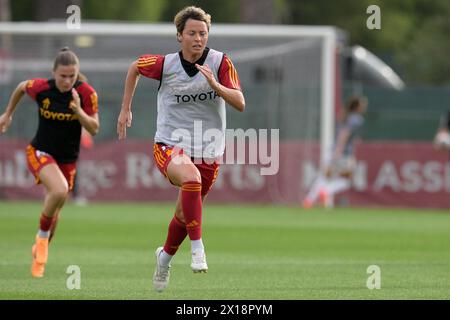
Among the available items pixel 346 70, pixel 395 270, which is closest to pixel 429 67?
pixel 346 70

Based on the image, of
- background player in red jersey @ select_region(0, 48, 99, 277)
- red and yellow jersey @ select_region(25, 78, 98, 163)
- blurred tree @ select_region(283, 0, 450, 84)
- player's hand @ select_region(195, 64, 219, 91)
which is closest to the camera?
player's hand @ select_region(195, 64, 219, 91)

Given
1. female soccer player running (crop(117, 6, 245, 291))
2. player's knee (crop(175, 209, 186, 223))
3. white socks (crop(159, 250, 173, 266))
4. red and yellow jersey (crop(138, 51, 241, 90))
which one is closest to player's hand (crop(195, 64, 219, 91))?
female soccer player running (crop(117, 6, 245, 291))

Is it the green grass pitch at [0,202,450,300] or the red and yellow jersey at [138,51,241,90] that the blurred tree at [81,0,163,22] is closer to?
the green grass pitch at [0,202,450,300]

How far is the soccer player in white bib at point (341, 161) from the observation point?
25984 millimetres

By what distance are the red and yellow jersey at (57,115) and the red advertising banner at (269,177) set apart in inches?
576

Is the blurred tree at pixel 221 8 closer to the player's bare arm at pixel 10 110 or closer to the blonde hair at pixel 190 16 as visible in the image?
the player's bare arm at pixel 10 110

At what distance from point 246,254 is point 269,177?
12.7m

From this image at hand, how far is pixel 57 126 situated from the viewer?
536 inches

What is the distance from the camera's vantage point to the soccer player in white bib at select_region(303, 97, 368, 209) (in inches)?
1023

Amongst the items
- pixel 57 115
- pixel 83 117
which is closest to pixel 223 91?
pixel 83 117

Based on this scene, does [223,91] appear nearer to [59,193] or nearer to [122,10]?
[59,193]

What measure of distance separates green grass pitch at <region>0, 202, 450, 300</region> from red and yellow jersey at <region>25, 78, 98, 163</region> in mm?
1263

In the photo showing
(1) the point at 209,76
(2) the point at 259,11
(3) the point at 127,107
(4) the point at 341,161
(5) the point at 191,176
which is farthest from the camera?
(2) the point at 259,11

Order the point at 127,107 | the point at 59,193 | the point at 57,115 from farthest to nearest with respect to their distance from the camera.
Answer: the point at 57,115
the point at 59,193
the point at 127,107
